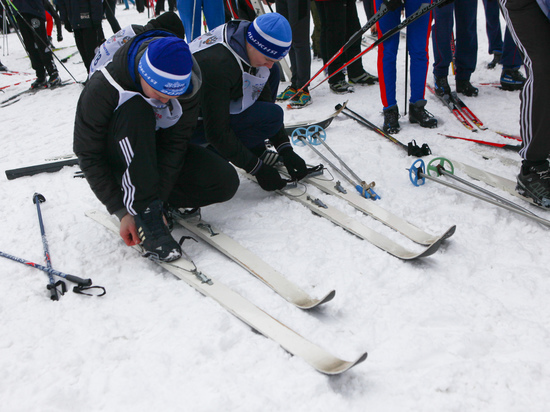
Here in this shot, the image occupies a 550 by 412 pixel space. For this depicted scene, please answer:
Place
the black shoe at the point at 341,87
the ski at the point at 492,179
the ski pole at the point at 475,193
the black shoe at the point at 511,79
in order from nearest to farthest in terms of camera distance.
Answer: the ski pole at the point at 475,193 < the ski at the point at 492,179 < the black shoe at the point at 511,79 < the black shoe at the point at 341,87

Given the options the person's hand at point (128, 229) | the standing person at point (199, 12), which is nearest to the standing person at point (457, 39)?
the standing person at point (199, 12)

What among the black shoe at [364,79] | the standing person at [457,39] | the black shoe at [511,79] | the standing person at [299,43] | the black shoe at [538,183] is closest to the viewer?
the black shoe at [538,183]

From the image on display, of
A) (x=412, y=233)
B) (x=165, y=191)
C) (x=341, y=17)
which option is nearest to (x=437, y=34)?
(x=341, y=17)

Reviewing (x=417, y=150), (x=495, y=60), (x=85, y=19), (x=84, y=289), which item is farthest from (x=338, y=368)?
(x=85, y=19)

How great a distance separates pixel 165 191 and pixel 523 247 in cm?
201

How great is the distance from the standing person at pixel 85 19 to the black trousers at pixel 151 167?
4349 mm

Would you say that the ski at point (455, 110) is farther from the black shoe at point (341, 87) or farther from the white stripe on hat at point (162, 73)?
the white stripe on hat at point (162, 73)

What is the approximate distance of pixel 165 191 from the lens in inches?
98.9

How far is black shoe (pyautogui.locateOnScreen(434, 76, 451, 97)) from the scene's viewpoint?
176 inches

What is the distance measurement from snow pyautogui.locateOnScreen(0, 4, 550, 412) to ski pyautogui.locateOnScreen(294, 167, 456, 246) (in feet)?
0.32

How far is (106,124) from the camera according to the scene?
2.25 metres

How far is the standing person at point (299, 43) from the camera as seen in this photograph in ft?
15.8

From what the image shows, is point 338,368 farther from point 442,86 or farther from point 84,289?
point 442,86

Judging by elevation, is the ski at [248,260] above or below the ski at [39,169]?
below
